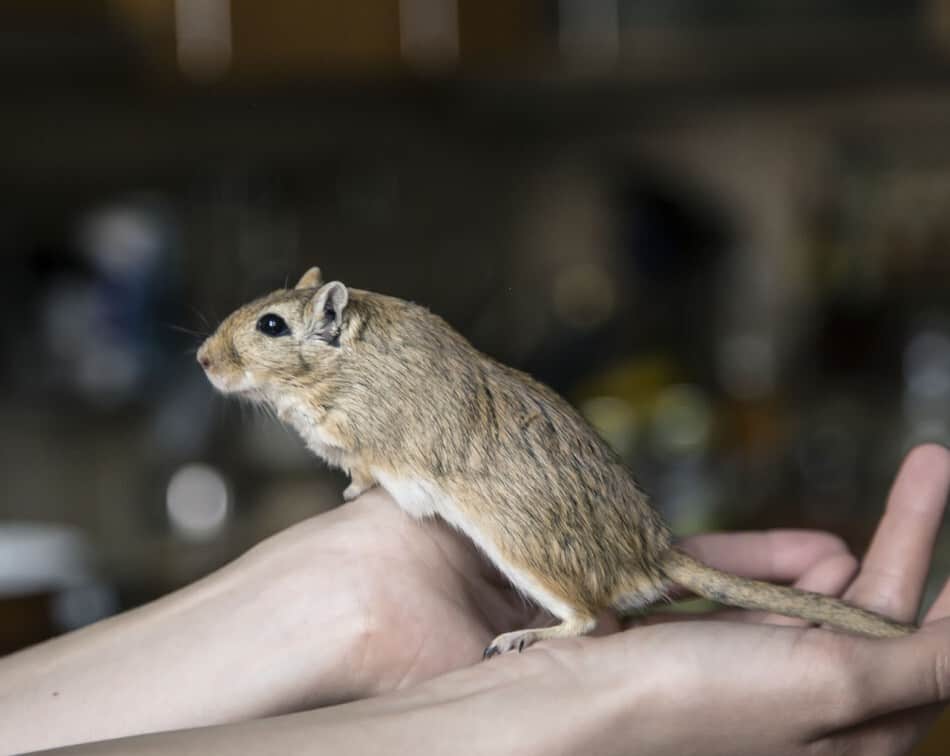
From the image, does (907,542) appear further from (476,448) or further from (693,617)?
(476,448)

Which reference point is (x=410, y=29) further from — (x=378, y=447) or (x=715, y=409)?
(x=378, y=447)

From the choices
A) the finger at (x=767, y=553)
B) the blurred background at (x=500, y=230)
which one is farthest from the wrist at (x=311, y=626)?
the blurred background at (x=500, y=230)

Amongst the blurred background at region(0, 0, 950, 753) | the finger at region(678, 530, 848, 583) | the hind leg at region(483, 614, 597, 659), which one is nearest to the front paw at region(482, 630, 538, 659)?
the hind leg at region(483, 614, 597, 659)

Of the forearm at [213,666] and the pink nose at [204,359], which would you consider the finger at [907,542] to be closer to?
the forearm at [213,666]

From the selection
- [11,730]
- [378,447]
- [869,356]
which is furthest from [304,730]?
[869,356]

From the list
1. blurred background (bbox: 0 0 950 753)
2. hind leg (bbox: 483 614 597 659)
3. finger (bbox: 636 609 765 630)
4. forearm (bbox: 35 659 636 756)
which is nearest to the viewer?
forearm (bbox: 35 659 636 756)

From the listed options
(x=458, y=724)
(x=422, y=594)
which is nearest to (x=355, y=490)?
(x=422, y=594)

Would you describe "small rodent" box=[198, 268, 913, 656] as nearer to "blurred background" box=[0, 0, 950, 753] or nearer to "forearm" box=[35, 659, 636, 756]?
"forearm" box=[35, 659, 636, 756]
